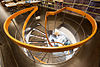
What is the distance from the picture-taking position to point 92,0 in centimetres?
273

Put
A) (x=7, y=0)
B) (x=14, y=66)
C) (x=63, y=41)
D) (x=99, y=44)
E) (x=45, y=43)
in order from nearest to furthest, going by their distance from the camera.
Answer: (x=14, y=66), (x=99, y=44), (x=45, y=43), (x=63, y=41), (x=7, y=0)

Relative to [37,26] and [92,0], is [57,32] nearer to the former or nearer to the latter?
[37,26]

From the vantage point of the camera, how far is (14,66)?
1.25 metres

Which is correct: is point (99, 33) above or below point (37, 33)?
above

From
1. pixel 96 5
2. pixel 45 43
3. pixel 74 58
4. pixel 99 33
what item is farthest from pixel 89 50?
pixel 96 5

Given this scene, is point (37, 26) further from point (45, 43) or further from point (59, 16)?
point (59, 16)

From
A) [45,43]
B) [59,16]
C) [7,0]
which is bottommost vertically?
[45,43]

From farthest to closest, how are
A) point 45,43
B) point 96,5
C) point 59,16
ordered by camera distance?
1. point 59,16
2. point 45,43
3. point 96,5

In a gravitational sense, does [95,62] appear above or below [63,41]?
above

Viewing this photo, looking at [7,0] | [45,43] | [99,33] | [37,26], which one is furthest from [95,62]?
[7,0]

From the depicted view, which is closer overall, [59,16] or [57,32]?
[59,16]

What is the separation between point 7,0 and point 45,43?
506cm

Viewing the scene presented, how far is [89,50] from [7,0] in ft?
21.7

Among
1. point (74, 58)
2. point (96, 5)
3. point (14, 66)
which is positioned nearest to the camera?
point (14, 66)
